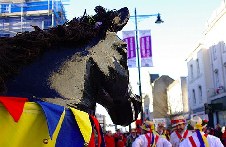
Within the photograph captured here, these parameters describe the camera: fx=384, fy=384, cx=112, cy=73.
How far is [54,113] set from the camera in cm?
184

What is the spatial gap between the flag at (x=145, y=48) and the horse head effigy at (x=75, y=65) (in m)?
13.6

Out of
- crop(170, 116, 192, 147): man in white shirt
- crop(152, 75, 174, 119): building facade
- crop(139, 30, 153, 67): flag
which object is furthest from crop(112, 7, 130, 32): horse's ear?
crop(152, 75, 174, 119): building facade

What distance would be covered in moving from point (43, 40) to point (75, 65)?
260 mm

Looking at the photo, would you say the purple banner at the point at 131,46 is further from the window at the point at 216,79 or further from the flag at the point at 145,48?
the window at the point at 216,79

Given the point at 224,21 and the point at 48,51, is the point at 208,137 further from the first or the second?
the point at 224,21

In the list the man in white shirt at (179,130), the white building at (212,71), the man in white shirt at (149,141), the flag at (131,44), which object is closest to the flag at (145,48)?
the flag at (131,44)

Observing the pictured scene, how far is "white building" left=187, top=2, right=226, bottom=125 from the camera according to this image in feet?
90.7

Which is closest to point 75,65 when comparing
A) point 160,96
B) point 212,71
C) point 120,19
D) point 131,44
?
point 120,19

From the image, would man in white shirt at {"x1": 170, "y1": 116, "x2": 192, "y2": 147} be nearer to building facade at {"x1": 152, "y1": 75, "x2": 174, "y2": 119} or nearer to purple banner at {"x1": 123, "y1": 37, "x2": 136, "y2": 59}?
purple banner at {"x1": 123, "y1": 37, "x2": 136, "y2": 59}

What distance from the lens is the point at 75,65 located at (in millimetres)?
2322

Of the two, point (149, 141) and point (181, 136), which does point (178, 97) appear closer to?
point (181, 136)

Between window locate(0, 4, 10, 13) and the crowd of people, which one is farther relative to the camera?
window locate(0, 4, 10, 13)

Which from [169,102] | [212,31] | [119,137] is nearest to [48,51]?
[119,137]

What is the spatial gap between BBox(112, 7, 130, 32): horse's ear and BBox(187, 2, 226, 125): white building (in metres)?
25.2
